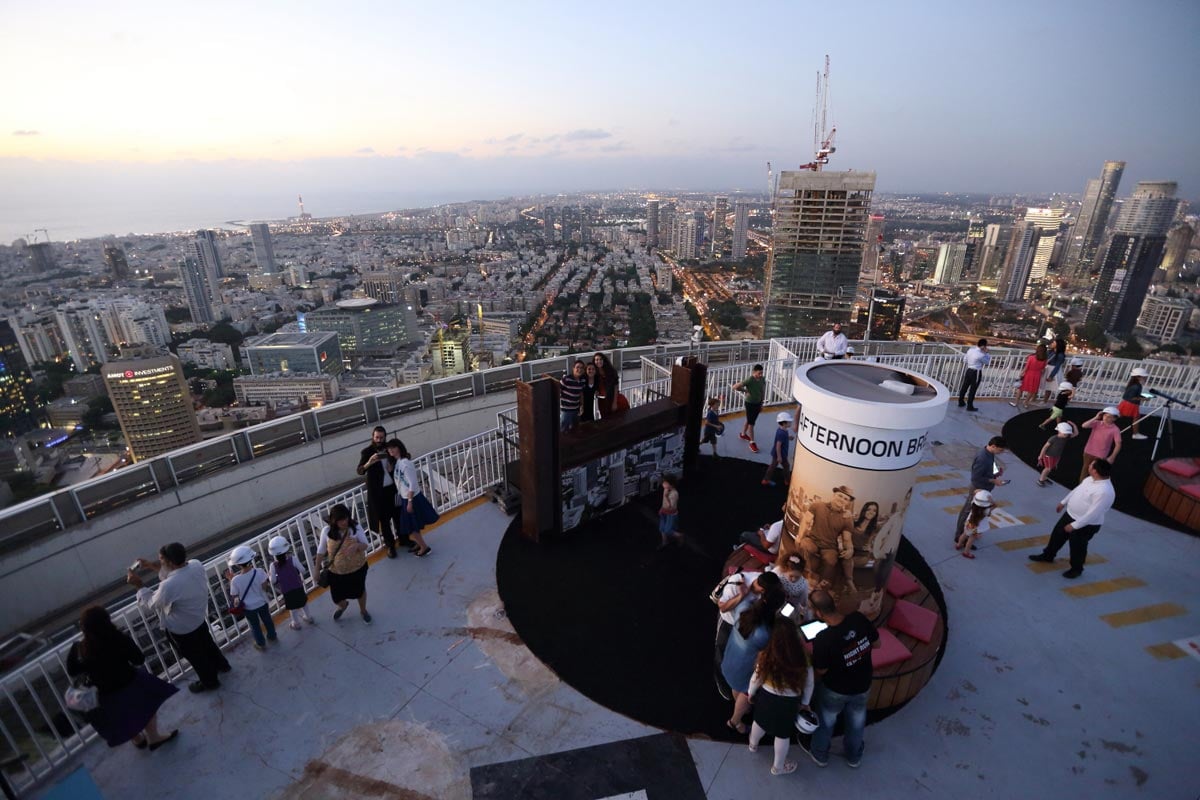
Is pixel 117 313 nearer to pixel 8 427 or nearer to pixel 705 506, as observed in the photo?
pixel 8 427

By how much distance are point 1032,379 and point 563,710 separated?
13113 mm

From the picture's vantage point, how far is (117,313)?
49.3 metres

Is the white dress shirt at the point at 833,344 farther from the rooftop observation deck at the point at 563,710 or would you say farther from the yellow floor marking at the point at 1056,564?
the yellow floor marking at the point at 1056,564

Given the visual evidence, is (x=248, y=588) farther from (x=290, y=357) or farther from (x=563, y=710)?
(x=290, y=357)

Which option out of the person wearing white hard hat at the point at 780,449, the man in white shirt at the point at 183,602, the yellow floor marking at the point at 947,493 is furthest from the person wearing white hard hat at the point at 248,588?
the yellow floor marking at the point at 947,493

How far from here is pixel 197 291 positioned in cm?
7031

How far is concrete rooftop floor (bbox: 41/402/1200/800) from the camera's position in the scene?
3943 mm

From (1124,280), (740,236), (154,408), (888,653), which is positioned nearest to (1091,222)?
(740,236)

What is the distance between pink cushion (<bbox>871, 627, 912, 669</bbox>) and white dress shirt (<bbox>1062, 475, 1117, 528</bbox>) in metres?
3.31

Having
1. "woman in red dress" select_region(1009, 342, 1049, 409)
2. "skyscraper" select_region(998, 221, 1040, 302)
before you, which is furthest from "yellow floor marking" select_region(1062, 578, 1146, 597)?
"skyscraper" select_region(998, 221, 1040, 302)

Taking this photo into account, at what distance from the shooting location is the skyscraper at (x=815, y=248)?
47812 millimetres

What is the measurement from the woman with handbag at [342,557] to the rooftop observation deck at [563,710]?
61 cm

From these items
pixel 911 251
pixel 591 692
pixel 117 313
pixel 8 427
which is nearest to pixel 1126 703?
pixel 591 692

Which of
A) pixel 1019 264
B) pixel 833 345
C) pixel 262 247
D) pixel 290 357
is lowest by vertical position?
pixel 290 357
